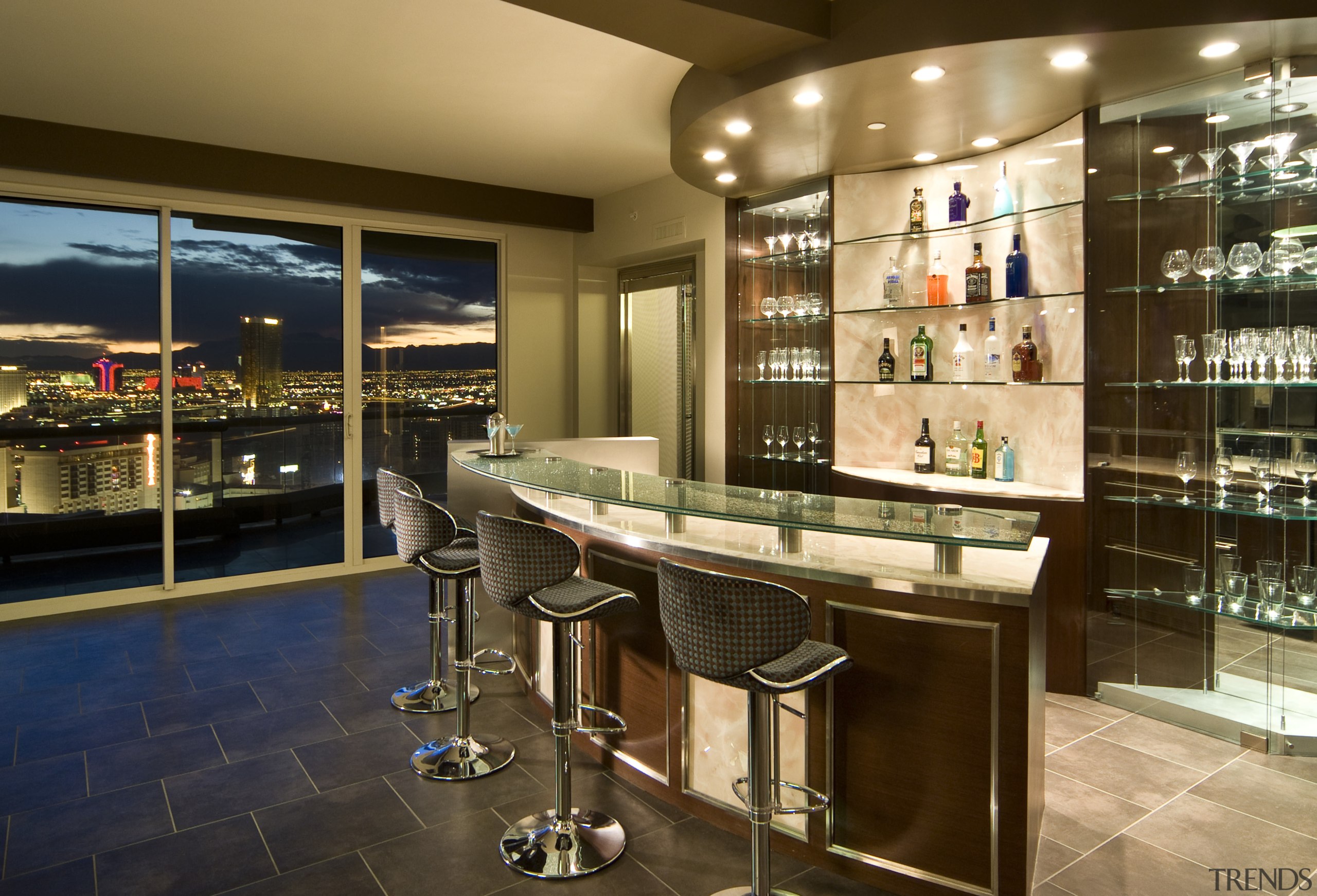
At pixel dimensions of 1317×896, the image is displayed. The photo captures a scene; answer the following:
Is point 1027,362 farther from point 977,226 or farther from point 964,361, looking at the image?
point 977,226

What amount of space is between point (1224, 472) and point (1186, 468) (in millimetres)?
139

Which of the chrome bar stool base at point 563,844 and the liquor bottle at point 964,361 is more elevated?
the liquor bottle at point 964,361

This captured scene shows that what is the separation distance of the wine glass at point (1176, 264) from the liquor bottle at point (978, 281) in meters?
0.84

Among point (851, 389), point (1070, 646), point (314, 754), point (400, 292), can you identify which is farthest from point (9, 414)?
point (1070, 646)

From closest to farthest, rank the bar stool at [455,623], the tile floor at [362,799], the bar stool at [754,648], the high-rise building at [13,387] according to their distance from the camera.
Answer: the bar stool at [754,648]
the tile floor at [362,799]
the bar stool at [455,623]
the high-rise building at [13,387]

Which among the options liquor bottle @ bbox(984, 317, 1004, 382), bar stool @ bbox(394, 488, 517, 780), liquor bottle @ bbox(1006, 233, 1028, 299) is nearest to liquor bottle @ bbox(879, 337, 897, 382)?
liquor bottle @ bbox(984, 317, 1004, 382)

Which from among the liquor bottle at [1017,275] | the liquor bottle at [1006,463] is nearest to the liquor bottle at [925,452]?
the liquor bottle at [1006,463]

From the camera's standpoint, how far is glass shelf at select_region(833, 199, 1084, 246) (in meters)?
3.96

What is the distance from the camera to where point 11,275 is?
5.23 m

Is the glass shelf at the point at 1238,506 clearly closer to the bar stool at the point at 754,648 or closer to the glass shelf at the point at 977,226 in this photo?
the glass shelf at the point at 977,226

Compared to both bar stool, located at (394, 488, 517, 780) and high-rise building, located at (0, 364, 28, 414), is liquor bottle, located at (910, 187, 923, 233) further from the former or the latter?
high-rise building, located at (0, 364, 28, 414)

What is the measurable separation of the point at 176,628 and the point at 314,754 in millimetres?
Result: 2323

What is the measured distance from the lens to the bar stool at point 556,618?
2.57m

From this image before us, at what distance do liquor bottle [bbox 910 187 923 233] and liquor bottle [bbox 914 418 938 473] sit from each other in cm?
108
